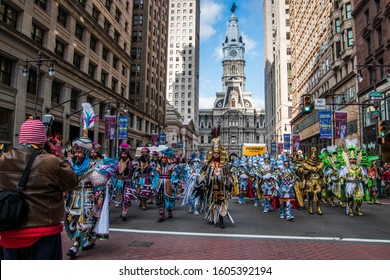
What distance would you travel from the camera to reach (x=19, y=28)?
2112 cm

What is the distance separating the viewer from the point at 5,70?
20.1 metres

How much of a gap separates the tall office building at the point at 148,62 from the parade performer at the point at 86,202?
42079 millimetres

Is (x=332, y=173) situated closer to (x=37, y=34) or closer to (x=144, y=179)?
(x=144, y=179)

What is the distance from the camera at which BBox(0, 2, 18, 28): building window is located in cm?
1966

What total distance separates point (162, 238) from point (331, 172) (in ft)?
30.3

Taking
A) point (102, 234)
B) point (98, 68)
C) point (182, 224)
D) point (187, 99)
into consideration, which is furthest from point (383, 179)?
point (187, 99)

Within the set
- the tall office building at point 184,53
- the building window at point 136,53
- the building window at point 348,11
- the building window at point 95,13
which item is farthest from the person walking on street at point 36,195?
the tall office building at point 184,53

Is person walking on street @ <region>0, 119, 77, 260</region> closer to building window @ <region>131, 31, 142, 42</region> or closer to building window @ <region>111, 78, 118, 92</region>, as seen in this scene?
building window @ <region>111, 78, 118, 92</region>

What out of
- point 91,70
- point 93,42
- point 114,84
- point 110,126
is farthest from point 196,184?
point 114,84

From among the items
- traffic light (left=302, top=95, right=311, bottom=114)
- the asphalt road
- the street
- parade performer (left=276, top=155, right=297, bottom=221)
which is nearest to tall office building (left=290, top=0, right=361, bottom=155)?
traffic light (left=302, top=95, right=311, bottom=114)

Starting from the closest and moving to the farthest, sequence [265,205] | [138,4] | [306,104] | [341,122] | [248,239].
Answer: [248,239] < [265,205] < [306,104] < [341,122] < [138,4]

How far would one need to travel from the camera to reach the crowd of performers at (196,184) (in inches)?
237

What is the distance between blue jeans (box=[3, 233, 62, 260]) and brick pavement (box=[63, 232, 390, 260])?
275 centimetres

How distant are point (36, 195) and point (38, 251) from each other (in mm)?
585
